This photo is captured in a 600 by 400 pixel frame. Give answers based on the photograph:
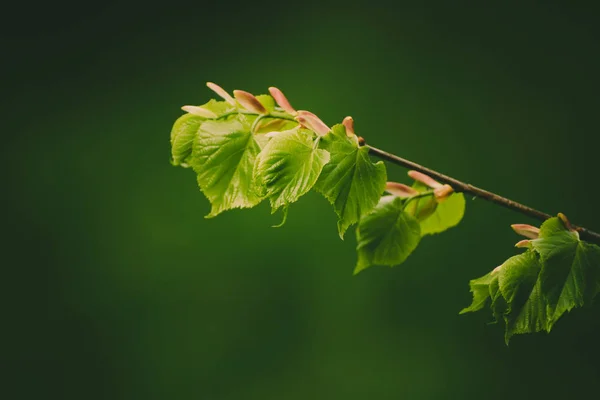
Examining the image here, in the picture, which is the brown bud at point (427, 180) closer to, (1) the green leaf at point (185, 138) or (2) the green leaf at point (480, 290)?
(2) the green leaf at point (480, 290)

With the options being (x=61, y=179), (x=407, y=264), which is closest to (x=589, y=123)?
(x=407, y=264)

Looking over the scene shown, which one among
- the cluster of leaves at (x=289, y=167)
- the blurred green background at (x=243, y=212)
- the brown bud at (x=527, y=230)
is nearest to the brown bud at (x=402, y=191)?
the cluster of leaves at (x=289, y=167)

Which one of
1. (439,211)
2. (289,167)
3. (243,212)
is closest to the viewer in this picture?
(289,167)

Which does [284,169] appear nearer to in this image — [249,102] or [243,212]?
[249,102]

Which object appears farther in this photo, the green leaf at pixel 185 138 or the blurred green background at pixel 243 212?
the blurred green background at pixel 243 212

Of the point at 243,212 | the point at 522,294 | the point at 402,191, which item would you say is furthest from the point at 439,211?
the point at 243,212

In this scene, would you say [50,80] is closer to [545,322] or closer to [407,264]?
[407,264]

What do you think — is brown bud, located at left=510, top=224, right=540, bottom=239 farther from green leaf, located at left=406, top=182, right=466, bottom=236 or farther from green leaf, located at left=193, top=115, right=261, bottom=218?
green leaf, located at left=193, top=115, right=261, bottom=218
